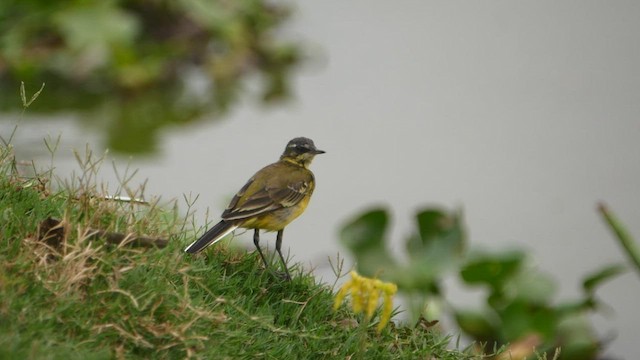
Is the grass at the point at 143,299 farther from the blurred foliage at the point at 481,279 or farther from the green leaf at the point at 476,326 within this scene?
the green leaf at the point at 476,326

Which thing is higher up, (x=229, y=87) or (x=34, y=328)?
(x=229, y=87)

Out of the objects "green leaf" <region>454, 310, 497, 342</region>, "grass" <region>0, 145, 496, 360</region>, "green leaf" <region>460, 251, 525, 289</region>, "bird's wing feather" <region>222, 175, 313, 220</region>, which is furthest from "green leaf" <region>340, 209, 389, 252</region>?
"grass" <region>0, 145, 496, 360</region>

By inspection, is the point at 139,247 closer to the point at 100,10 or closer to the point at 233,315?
the point at 233,315

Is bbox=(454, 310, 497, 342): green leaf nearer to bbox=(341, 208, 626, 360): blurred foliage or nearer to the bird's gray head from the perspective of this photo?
bbox=(341, 208, 626, 360): blurred foliage

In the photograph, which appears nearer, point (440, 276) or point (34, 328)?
point (34, 328)

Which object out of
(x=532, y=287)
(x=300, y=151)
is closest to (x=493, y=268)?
(x=532, y=287)

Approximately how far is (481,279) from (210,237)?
2389 mm

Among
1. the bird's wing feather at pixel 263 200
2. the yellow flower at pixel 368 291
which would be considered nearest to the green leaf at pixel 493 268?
the bird's wing feather at pixel 263 200

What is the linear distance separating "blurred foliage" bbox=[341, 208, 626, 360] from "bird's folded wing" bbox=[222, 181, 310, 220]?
1.41 metres

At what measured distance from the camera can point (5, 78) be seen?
31.0ft

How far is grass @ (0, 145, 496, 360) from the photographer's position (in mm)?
3824

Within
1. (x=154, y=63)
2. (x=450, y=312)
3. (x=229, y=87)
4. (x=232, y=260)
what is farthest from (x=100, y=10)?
(x=232, y=260)

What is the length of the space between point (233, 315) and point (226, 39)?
6534 mm

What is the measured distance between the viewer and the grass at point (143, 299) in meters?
3.82
